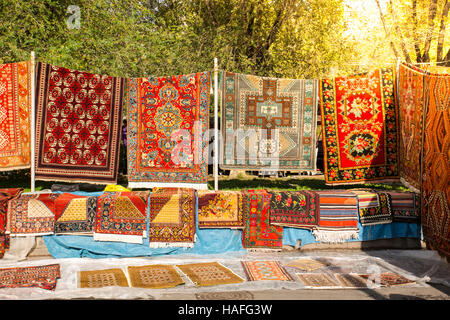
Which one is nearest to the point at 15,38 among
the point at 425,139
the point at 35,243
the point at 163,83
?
the point at 163,83

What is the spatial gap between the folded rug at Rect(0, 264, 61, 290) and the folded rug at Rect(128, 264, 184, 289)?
0.68m

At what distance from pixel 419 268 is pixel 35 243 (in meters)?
3.97

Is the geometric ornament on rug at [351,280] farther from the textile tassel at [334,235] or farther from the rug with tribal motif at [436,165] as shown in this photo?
the rug with tribal motif at [436,165]

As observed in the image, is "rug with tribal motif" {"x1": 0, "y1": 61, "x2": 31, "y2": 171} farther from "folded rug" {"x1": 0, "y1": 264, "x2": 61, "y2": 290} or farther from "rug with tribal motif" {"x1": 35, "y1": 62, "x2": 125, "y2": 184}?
"folded rug" {"x1": 0, "y1": 264, "x2": 61, "y2": 290}

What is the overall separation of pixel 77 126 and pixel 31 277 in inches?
92.9

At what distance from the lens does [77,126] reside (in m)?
5.86

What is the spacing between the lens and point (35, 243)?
479cm

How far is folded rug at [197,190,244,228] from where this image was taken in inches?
197

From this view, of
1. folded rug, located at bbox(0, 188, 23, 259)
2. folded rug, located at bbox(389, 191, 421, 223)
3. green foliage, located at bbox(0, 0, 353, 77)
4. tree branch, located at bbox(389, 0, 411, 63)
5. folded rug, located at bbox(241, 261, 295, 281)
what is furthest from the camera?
tree branch, located at bbox(389, 0, 411, 63)

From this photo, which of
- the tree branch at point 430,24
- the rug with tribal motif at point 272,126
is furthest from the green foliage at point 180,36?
the rug with tribal motif at point 272,126

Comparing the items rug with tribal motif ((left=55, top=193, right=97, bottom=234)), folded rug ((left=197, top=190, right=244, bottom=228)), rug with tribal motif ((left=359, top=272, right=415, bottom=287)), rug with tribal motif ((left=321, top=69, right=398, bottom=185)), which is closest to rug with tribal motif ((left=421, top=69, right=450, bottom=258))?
rug with tribal motif ((left=359, top=272, right=415, bottom=287))

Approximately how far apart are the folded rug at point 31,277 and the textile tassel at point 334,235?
9.03 feet

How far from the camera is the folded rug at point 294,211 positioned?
5.04m

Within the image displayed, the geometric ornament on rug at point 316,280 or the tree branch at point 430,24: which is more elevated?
the tree branch at point 430,24
